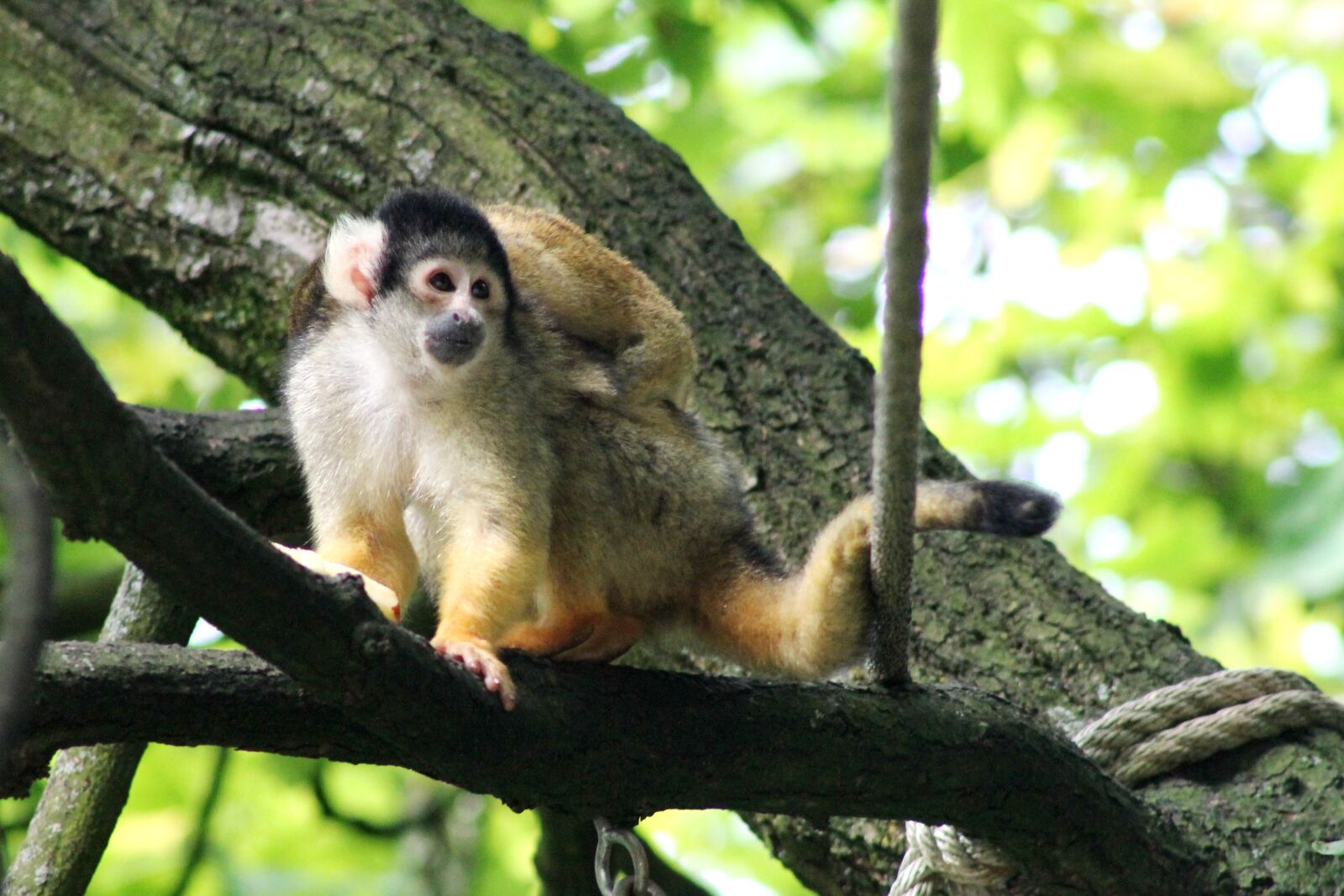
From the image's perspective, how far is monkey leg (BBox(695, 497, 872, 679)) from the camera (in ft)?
9.09

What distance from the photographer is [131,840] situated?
5852 mm

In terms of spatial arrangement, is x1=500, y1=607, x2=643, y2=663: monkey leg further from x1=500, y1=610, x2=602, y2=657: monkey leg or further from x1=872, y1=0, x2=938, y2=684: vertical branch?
x1=872, y1=0, x2=938, y2=684: vertical branch

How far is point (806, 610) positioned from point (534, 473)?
0.64 m

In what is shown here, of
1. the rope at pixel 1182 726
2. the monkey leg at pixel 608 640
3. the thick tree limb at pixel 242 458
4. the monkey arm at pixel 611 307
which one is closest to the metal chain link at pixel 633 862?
the monkey leg at pixel 608 640

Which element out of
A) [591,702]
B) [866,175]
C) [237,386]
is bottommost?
[591,702]

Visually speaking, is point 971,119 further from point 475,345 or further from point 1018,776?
point 1018,776

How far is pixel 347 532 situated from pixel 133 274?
1708 mm

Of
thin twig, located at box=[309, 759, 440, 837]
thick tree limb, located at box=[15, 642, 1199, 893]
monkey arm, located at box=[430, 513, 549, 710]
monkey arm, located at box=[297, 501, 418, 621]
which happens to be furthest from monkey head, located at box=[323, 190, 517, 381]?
thin twig, located at box=[309, 759, 440, 837]

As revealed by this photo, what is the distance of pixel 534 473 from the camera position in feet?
9.80

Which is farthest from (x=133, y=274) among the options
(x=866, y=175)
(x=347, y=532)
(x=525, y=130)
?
(x=866, y=175)

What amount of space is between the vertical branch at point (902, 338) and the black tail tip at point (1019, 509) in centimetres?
25

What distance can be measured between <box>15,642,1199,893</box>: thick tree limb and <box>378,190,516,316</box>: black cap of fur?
120 centimetres

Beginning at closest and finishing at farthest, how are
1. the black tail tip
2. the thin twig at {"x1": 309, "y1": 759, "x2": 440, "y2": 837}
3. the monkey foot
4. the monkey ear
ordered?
the monkey foot
the black tail tip
the monkey ear
the thin twig at {"x1": 309, "y1": 759, "x2": 440, "y2": 837}

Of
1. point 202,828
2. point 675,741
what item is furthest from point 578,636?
point 202,828
